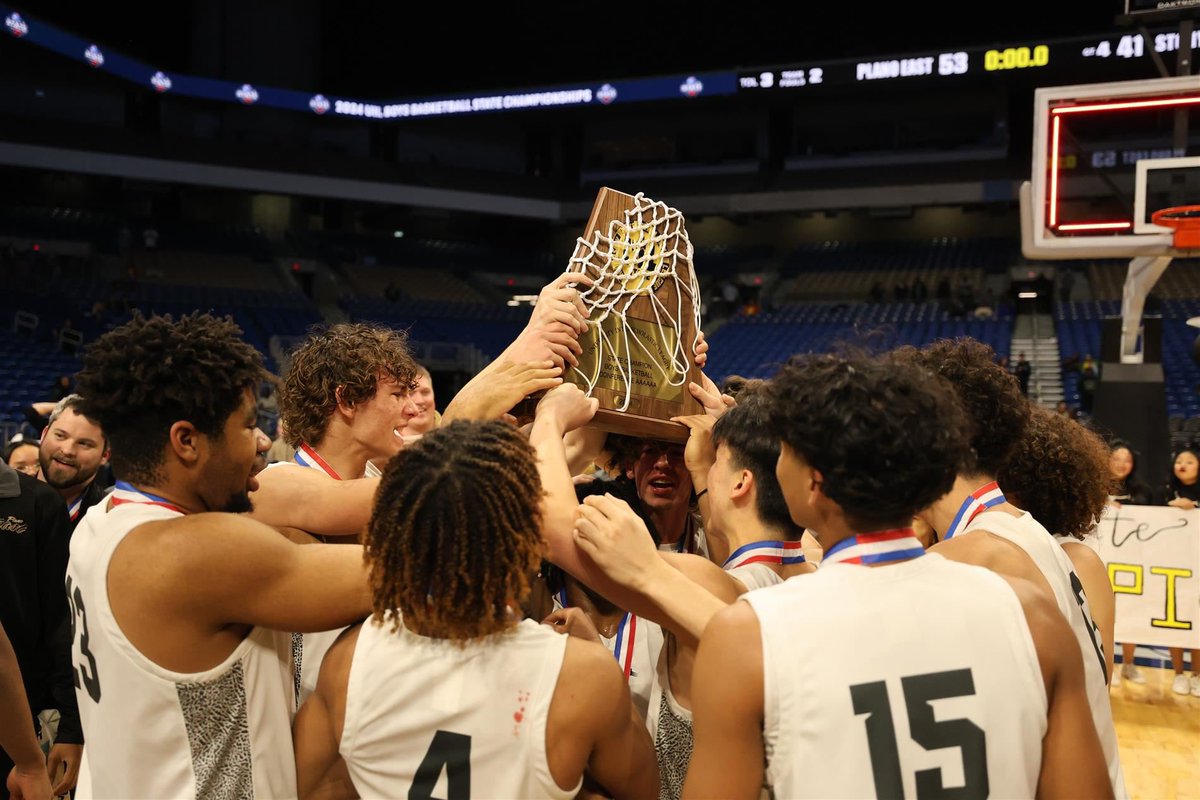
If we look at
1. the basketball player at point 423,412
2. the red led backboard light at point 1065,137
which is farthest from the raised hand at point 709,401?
the red led backboard light at point 1065,137

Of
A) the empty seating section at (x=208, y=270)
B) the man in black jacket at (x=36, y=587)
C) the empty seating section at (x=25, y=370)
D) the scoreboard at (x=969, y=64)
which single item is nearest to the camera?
the man in black jacket at (x=36, y=587)

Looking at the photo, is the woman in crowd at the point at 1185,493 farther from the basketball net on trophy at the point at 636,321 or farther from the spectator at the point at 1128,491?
the basketball net on trophy at the point at 636,321

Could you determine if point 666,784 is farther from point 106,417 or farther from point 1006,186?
point 1006,186

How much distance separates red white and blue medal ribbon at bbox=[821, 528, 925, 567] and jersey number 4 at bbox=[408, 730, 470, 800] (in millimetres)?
668

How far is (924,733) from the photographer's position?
1.53 meters

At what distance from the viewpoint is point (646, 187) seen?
2539 centimetres

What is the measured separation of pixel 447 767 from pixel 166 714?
0.55m

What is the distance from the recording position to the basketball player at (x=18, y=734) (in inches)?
99.2

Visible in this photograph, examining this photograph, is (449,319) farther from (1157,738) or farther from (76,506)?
(76,506)

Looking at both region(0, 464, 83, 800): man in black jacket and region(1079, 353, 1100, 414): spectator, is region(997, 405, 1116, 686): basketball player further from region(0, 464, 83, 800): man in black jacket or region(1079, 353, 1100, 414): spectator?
region(1079, 353, 1100, 414): spectator

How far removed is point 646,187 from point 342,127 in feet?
28.3

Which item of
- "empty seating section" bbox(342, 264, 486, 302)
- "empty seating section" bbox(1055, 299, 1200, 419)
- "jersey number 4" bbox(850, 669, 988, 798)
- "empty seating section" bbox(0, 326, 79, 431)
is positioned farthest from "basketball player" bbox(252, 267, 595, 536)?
"empty seating section" bbox(342, 264, 486, 302)

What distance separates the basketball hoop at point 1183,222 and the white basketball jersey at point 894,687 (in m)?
6.28

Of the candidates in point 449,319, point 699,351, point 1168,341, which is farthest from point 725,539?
point 449,319
